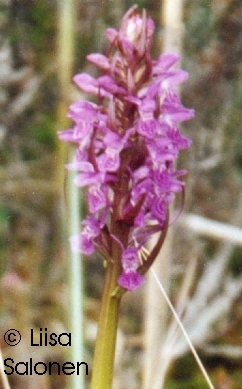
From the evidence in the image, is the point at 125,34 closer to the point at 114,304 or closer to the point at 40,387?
the point at 114,304

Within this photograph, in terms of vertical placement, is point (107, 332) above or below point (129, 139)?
below

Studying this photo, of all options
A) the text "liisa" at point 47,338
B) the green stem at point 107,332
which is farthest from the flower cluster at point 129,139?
the text "liisa" at point 47,338

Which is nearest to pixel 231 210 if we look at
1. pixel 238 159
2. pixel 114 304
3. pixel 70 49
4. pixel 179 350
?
pixel 238 159
